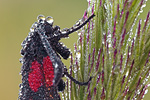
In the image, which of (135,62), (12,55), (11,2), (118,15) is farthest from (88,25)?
(11,2)

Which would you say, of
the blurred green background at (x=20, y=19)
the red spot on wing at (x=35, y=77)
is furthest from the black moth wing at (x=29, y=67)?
the blurred green background at (x=20, y=19)

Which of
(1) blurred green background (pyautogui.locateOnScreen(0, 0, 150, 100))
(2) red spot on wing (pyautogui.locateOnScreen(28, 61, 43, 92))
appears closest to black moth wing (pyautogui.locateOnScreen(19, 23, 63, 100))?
(2) red spot on wing (pyautogui.locateOnScreen(28, 61, 43, 92))

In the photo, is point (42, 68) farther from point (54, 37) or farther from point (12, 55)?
point (12, 55)

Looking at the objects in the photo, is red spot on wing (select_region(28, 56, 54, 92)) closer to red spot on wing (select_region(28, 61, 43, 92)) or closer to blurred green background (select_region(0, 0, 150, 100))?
red spot on wing (select_region(28, 61, 43, 92))

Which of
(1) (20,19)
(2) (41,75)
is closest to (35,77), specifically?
(2) (41,75)

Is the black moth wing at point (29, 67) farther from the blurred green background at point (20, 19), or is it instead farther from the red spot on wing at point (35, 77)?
the blurred green background at point (20, 19)

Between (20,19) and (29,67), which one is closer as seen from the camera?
(29,67)

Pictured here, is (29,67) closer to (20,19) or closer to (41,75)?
(41,75)
